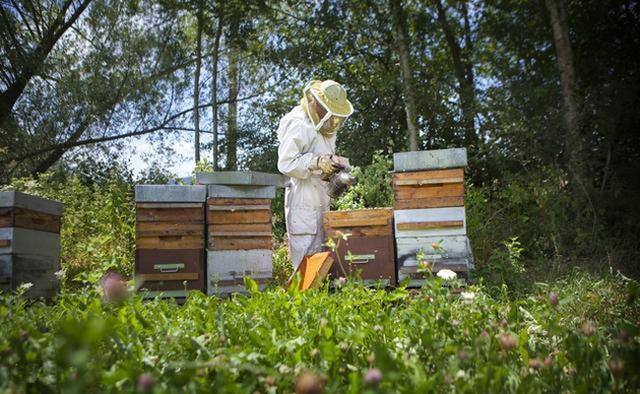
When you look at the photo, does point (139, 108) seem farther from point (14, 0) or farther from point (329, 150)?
point (329, 150)

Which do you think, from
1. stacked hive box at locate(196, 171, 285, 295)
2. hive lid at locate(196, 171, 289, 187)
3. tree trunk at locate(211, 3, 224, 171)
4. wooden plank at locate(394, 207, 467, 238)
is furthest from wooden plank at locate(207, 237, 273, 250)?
tree trunk at locate(211, 3, 224, 171)

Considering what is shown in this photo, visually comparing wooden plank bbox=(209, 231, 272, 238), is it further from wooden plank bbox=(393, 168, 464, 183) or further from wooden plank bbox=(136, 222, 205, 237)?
wooden plank bbox=(393, 168, 464, 183)

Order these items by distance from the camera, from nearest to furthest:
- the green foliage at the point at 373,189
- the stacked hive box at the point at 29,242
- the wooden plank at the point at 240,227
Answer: the stacked hive box at the point at 29,242
the wooden plank at the point at 240,227
the green foliage at the point at 373,189

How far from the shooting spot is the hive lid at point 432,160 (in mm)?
3777

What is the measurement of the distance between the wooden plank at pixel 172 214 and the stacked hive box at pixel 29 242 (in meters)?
0.77

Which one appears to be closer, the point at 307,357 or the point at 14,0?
the point at 307,357

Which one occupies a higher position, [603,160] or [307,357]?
[603,160]

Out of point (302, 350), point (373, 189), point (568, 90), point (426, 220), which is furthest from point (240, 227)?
point (568, 90)

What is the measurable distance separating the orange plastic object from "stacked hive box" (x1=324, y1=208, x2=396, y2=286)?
1.05 feet

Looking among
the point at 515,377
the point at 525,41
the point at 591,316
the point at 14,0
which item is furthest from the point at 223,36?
the point at 515,377

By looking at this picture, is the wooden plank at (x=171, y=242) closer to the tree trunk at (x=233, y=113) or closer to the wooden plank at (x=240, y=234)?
the wooden plank at (x=240, y=234)

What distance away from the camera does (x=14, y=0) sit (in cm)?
937

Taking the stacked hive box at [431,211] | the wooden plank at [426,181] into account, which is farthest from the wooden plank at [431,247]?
the wooden plank at [426,181]

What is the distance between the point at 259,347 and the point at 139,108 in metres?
10.1
